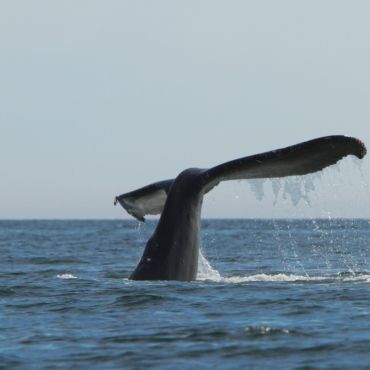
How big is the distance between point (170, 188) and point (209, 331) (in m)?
2.87

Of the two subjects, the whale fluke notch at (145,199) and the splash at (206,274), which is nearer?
the whale fluke notch at (145,199)

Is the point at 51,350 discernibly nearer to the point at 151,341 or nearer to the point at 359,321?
the point at 151,341

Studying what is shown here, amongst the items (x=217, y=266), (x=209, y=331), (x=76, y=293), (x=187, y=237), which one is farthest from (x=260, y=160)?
(x=217, y=266)

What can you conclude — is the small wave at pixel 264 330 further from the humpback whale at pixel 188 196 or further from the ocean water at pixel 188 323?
the humpback whale at pixel 188 196

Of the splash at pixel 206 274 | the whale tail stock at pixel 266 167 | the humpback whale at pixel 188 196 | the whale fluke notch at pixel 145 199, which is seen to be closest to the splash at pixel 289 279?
the splash at pixel 206 274

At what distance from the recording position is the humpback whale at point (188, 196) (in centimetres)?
1227

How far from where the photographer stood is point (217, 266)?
23.1 metres

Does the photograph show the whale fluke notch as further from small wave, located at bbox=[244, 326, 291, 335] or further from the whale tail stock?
small wave, located at bbox=[244, 326, 291, 335]

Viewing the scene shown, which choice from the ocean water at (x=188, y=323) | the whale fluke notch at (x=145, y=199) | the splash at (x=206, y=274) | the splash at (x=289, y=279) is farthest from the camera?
the splash at (x=206, y=274)

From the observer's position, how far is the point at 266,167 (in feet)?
41.9

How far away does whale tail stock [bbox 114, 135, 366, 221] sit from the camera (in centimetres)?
1195

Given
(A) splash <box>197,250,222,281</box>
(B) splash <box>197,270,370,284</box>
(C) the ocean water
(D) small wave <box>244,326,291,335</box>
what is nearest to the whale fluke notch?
(C) the ocean water

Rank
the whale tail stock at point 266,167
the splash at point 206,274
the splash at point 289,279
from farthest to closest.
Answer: the splash at point 206,274, the splash at point 289,279, the whale tail stock at point 266,167

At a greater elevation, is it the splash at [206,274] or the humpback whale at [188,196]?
the humpback whale at [188,196]
